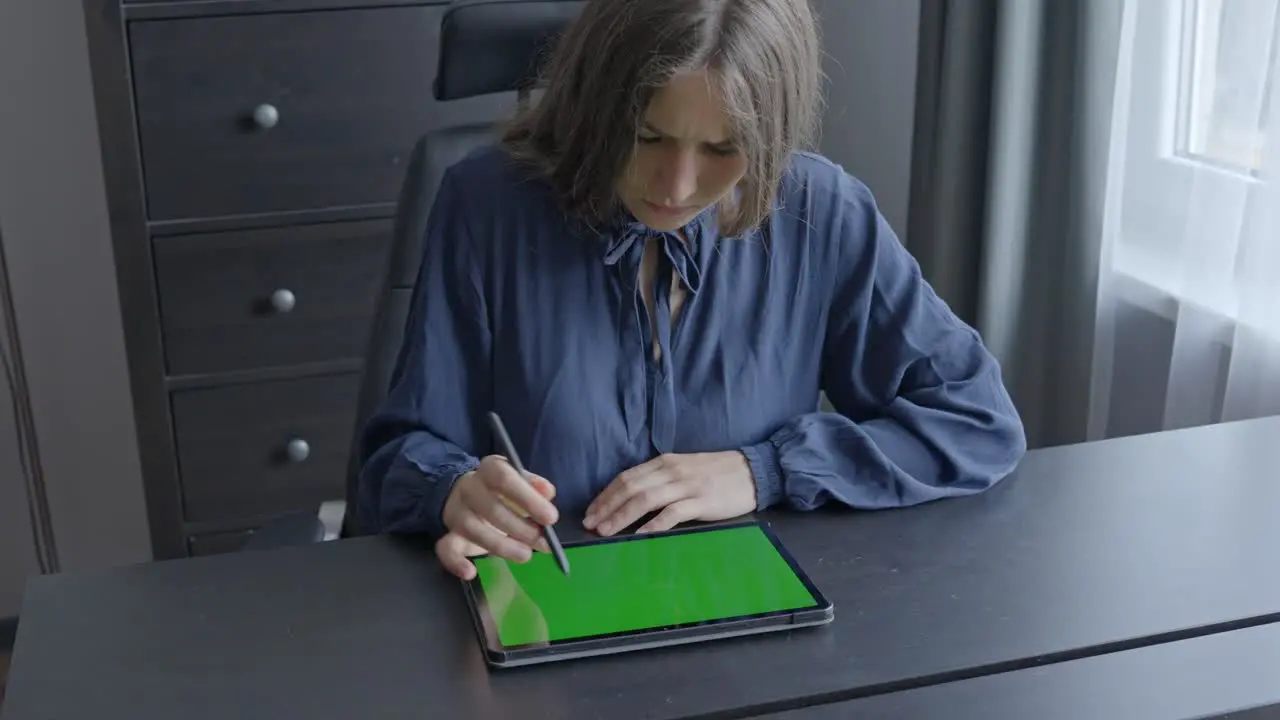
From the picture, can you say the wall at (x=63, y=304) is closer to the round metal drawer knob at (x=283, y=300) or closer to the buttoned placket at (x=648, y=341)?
the round metal drawer knob at (x=283, y=300)

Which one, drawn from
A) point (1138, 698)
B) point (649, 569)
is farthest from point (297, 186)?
point (1138, 698)

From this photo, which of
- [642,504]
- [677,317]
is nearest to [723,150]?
[677,317]

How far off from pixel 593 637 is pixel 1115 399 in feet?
4.38

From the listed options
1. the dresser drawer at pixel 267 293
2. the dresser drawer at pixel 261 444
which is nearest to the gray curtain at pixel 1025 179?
the dresser drawer at pixel 267 293

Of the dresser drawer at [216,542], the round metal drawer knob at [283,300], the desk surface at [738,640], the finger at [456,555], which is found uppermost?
the finger at [456,555]

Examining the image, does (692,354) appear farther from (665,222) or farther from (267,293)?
(267,293)

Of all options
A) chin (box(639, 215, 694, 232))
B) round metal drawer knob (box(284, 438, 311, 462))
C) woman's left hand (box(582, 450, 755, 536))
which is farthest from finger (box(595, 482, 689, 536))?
round metal drawer knob (box(284, 438, 311, 462))

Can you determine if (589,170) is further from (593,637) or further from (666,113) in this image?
(593,637)

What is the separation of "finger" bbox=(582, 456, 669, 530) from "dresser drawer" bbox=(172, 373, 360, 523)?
3.61 ft

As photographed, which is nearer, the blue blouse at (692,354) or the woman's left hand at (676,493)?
the woman's left hand at (676,493)

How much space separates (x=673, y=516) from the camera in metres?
1.19

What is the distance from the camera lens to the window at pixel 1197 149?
1.71 meters

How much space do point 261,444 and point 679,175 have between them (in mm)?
1252

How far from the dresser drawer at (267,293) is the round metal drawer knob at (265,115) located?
0.55ft
